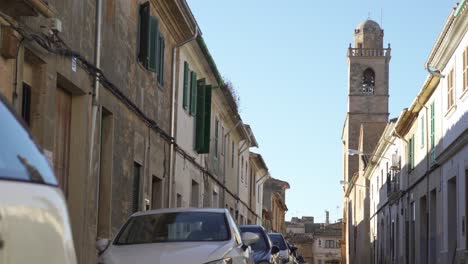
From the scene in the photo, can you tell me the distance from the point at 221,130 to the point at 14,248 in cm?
2777

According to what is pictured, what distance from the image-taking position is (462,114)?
2092cm

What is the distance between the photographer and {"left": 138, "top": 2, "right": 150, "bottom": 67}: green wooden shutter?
16.6 m

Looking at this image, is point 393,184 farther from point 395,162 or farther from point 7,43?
point 7,43

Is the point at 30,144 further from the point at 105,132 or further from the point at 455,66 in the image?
the point at 455,66

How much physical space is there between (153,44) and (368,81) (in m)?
71.5

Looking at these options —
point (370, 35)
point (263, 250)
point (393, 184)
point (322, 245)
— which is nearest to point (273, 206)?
point (370, 35)

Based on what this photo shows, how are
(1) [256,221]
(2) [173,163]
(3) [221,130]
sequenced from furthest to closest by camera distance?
(1) [256,221] → (3) [221,130] → (2) [173,163]

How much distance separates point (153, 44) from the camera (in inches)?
680

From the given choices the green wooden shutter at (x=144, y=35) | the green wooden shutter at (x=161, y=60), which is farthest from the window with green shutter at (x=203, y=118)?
the green wooden shutter at (x=144, y=35)

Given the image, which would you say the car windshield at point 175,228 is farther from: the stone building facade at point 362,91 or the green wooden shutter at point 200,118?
the stone building facade at point 362,91

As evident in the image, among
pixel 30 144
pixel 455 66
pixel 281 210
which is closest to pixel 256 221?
pixel 455 66

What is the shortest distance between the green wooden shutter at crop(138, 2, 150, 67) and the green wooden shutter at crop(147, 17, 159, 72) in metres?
0.31

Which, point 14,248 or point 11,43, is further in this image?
point 11,43

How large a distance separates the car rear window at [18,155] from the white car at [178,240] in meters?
5.76
